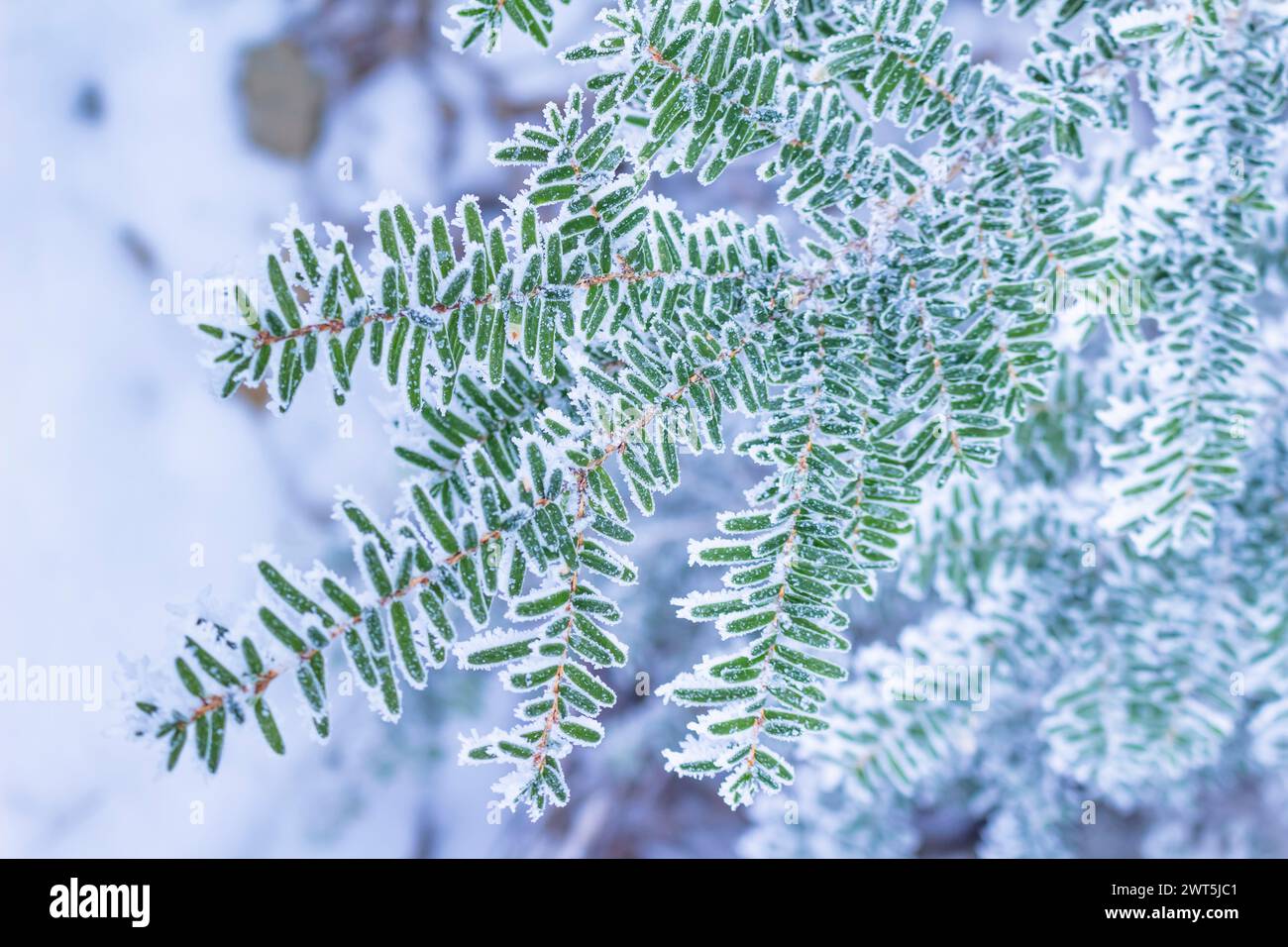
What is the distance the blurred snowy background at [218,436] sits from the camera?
1.11 meters

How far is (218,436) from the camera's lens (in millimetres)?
1236

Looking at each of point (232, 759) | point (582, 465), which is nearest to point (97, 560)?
point (232, 759)

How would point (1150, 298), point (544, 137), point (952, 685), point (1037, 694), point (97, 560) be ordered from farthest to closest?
point (97, 560)
point (1037, 694)
point (952, 685)
point (1150, 298)
point (544, 137)

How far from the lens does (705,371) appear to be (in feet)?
1.21

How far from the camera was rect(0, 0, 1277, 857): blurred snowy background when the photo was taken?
1107mm

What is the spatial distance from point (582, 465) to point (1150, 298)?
381mm
